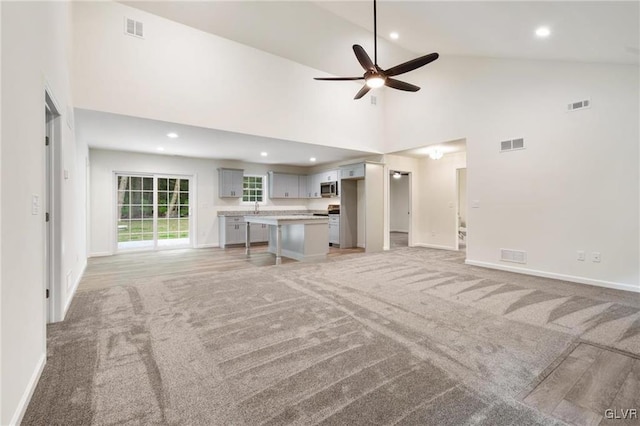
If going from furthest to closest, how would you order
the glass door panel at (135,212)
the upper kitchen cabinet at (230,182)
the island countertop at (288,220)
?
the upper kitchen cabinet at (230,182) → the glass door panel at (135,212) → the island countertop at (288,220)

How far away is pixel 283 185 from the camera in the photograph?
877cm

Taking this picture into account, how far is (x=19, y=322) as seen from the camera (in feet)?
4.88

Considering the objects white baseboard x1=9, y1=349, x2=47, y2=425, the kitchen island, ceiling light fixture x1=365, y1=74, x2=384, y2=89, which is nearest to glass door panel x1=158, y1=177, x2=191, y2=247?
the kitchen island

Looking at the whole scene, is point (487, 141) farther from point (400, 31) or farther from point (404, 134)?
point (400, 31)

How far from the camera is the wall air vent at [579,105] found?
3.96m

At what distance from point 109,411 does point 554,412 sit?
7.75ft

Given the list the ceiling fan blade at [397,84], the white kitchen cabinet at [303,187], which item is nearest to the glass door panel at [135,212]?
the white kitchen cabinet at [303,187]

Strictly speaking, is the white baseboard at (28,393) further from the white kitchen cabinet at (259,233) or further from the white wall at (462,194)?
the white wall at (462,194)

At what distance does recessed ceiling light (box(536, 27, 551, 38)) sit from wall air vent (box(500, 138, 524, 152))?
160cm

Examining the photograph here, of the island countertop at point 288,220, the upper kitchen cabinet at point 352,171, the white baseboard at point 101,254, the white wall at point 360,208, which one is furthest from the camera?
the white wall at point 360,208

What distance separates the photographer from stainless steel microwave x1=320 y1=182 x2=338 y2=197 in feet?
26.6

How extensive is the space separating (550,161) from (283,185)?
21.1ft

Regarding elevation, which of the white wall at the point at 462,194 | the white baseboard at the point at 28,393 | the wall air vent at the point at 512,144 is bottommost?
the white baseboard at the point at 28,393

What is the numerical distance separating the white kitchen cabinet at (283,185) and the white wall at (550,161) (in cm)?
455
